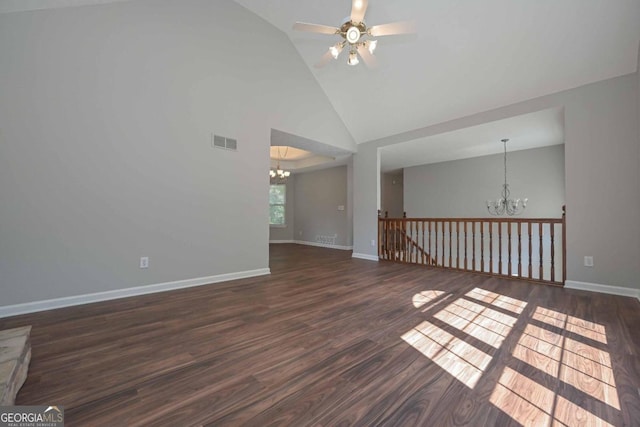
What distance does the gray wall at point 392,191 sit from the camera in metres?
9.08

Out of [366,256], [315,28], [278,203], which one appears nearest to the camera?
[315,28]

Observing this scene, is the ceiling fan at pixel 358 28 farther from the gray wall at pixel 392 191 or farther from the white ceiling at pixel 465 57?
the gray wall at pixel 392 191

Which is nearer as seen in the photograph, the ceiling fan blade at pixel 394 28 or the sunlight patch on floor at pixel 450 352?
the sunlight patch on floor at pixel 450 352

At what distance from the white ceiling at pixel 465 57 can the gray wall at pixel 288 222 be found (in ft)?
12.9

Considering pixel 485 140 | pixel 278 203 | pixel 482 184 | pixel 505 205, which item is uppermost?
pixel 485 140

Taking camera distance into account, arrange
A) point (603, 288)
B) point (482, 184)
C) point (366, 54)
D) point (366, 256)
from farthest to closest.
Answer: point (482, 184) < point (366, 256) < point (603, 288) < point (366, 54)

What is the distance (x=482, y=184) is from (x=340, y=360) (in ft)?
20.9

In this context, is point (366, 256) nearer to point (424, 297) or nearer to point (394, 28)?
point (424, 297)

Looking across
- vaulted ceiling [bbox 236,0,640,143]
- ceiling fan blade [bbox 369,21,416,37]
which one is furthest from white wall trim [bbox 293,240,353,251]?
ceiling fan blade [bbox 369,21,416,37]

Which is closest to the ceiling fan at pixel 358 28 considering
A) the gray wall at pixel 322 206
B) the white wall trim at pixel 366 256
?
the white wall trim at pixel 366 256

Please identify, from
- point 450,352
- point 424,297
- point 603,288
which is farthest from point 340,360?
point 603,288

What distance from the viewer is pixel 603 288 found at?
3.06m

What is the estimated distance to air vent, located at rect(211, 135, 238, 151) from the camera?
3526 mm

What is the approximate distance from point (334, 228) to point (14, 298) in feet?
20.8
